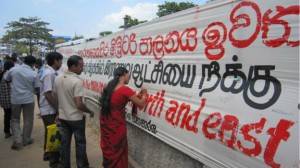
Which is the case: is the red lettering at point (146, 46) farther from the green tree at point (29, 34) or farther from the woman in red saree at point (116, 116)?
the green tree at point (29, 34)

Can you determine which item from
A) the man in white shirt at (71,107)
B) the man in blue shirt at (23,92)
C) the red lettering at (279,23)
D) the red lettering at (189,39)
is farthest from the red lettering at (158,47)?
the man in blue shirt at (23,92)

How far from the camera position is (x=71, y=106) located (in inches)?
153

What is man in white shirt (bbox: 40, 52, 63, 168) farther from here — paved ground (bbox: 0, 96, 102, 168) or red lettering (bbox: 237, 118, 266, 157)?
red lettering (bbox: 237, 118, 266, 157)

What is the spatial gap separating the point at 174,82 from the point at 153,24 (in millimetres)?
931

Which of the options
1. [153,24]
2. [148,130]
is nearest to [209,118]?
[148,130]

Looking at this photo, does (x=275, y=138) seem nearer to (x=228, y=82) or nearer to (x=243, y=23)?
(x=228, y=82)

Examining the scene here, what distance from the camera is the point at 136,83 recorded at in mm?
4121

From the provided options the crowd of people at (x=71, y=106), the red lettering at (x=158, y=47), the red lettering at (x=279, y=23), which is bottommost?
the crowd of people at (x=71, y=106)

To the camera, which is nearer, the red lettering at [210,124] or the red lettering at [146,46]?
the red lettering at [210,124]

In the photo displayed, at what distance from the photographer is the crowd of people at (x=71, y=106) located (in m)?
3.32

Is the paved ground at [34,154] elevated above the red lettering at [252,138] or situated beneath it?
situated beneath

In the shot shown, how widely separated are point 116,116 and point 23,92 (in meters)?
2.94

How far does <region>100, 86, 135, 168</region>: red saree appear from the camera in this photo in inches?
129

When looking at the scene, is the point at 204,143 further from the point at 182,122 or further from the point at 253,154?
the point at 253,154
